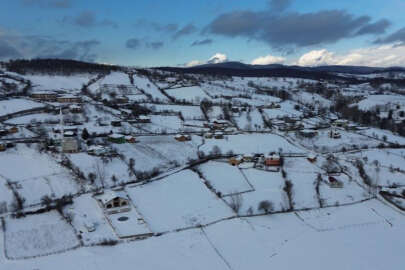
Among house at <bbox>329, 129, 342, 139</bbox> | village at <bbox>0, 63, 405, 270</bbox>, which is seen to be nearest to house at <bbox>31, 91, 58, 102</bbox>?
village at <bbox>0, 63, 405, 270</bbox>

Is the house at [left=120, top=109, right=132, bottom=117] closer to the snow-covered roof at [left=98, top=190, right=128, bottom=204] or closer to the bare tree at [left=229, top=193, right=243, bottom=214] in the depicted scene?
the snow-covered roof at [left=98, top=190, right=128, bottom=204]

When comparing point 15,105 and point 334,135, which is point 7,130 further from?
point 334,135

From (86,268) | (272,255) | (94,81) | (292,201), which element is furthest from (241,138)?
(94,81)

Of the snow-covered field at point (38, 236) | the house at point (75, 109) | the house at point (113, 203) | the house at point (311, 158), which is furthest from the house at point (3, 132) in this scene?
the house at point (311, 158)

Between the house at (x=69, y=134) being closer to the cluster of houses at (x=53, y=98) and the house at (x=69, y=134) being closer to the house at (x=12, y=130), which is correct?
the house at (x=12, y=130)

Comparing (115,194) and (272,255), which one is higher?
(115,194)

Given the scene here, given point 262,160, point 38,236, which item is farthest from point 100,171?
point 262,160

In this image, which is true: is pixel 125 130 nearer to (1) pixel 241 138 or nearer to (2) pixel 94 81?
Answer: (1) pixel 241 138
